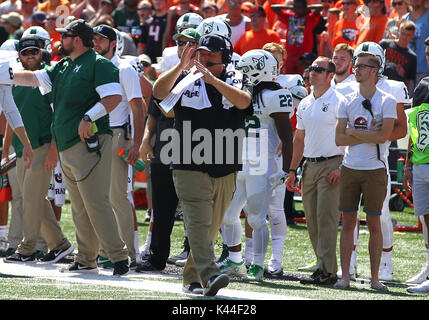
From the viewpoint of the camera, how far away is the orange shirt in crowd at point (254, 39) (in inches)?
559

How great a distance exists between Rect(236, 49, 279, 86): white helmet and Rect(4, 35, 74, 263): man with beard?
7.04ft

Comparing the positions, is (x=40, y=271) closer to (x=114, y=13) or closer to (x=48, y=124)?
(x=48, y=124)

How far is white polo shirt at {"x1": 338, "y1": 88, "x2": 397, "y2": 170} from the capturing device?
843 centimetres

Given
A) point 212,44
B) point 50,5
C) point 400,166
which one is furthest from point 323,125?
point 50,5

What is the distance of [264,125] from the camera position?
9031 millimetres

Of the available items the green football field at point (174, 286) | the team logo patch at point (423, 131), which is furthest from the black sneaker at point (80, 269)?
the team logo patch at point (423, 131)

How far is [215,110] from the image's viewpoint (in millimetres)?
7305

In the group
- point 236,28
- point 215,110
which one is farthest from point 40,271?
point 236,28

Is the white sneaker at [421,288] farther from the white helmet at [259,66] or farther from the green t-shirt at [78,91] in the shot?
the green t-shirt at [78,91]

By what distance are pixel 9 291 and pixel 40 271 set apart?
1737mm

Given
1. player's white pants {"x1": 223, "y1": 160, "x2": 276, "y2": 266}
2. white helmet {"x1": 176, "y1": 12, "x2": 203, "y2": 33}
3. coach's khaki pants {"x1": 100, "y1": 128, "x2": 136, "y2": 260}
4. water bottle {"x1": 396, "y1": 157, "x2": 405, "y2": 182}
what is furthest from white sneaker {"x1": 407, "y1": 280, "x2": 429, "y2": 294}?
water bottle {"x1": 396, "y1": 157, "x2": 405, "y2": 182}

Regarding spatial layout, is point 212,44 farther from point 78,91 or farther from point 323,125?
point 323,125

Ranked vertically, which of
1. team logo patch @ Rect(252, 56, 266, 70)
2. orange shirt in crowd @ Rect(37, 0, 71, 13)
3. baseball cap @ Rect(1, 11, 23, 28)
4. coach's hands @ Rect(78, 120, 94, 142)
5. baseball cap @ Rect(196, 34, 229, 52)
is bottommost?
coach's hands @ Rect(78, 120, 94, 142)

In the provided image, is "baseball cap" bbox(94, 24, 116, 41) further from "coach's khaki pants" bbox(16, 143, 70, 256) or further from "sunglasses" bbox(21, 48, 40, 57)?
"coach's khaki pants" bbox(16, 143, 70, 256)
